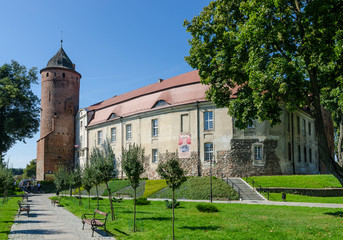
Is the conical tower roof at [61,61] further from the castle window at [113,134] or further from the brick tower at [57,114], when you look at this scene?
the castle window at [113,134]

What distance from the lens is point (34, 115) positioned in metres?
45.7

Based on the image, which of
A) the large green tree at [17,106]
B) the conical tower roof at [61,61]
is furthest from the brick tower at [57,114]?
the large green tree at [17,106]

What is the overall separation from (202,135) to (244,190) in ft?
32.2

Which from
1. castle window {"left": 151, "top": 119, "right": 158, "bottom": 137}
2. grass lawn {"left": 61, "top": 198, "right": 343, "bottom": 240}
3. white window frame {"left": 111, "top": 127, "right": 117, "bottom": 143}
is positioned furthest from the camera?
white window frame {"left": 111, "top": 127, "right": 117, "bottom": 143}

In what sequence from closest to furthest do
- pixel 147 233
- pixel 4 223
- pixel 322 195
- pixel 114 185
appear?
1. pixel 147 233
2. pixel 4 223
3. pixel 322 195
4. pixel 114 185

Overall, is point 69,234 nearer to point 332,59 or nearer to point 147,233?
point 147,233

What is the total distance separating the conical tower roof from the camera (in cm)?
5278

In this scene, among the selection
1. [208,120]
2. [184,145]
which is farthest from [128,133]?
[208,120]

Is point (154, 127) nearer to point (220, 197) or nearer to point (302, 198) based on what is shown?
point (220, 197)

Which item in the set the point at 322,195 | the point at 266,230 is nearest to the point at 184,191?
the point at 322,195

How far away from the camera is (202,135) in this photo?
34.7m

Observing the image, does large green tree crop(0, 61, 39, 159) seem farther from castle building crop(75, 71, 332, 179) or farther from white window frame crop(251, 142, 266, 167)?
white window frame crop(251, 142, 266, 167)

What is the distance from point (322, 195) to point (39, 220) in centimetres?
1997

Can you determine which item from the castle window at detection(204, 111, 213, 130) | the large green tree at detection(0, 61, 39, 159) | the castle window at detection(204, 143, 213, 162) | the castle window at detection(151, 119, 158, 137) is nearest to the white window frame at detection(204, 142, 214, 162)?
the castle window at detection(204, 143, 213, 162)
